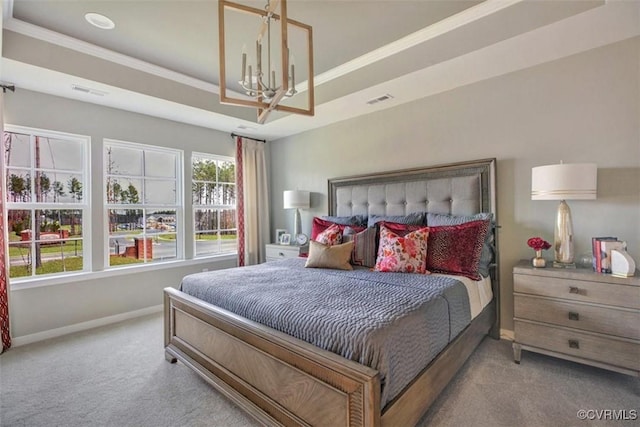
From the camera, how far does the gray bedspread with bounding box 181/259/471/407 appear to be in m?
1.35

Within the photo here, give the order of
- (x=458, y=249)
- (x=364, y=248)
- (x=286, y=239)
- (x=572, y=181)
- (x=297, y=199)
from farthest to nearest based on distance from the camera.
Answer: (x=286, y=239) < (x=297, y=199) < (x=364, y=248) < (x=458, y=249) < (x=572, y=181)

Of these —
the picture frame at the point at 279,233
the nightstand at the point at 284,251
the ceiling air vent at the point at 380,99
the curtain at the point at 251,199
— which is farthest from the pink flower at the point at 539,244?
the curtain at the point at 251,199

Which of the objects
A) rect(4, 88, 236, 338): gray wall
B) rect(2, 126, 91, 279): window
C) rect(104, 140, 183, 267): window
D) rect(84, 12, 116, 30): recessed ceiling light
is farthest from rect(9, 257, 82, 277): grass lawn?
rect(84, 12, 116, 30): recessed ceiling light

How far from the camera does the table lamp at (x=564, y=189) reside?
7.02 feet

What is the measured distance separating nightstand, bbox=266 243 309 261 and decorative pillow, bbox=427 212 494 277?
1.65 m

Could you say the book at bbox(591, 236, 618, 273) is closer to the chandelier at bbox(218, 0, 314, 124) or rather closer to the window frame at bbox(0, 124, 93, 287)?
the chandelier at bbox(218, 0, 314, 124)

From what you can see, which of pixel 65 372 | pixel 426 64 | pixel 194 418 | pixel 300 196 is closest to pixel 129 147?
pixel 300 196

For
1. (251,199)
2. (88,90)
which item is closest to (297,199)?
(251,199)

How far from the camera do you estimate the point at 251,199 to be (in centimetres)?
471

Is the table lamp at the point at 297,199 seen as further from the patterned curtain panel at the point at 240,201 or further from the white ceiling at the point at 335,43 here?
the white ceiling at the point at 335,43

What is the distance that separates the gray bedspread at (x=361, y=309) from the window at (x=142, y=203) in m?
1.80

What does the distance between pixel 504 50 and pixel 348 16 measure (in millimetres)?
1246

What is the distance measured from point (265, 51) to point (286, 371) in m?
2.69

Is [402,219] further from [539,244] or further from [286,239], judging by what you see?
[286,239]
